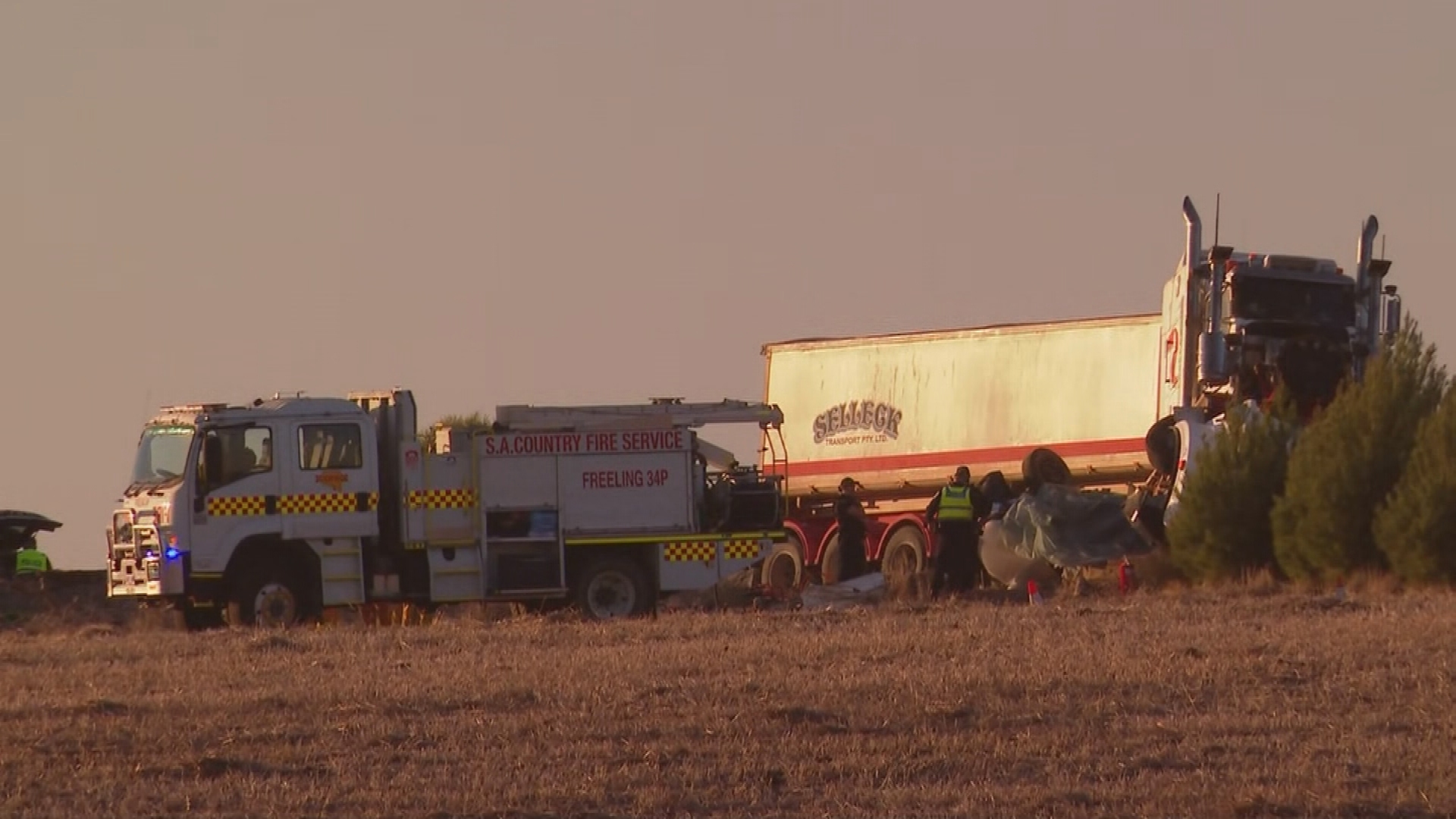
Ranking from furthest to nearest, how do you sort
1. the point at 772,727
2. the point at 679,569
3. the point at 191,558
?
the point at 679,569 < the point at 191,558 < the point at 772,727

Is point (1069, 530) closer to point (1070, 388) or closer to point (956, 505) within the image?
point (956, 505)

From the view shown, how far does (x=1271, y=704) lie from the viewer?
1517 cm

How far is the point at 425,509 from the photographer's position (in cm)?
2577

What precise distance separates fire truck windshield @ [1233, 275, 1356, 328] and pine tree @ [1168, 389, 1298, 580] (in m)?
1.74

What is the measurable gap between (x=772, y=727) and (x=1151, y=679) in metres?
3.05

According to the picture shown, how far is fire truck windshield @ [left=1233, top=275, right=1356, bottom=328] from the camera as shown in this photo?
96.1ft

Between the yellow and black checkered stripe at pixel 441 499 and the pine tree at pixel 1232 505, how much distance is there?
802cm

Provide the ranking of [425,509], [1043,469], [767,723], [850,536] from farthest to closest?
[850,536]
[1043,469]
[425,509]
[767,723]

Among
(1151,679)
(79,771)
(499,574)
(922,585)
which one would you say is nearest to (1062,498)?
(922,585)

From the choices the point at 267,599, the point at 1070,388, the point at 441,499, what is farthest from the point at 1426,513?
the point at 267,599

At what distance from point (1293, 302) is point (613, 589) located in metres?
9.17

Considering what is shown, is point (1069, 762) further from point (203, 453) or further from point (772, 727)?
point (203, 453)

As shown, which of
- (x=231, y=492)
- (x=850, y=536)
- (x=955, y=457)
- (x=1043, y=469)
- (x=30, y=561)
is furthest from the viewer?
(x=30, y=561)

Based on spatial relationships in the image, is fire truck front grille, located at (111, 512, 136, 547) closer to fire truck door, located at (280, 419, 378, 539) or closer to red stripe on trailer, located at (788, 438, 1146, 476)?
fire truck door, located at (280, 419, 378, 539)
